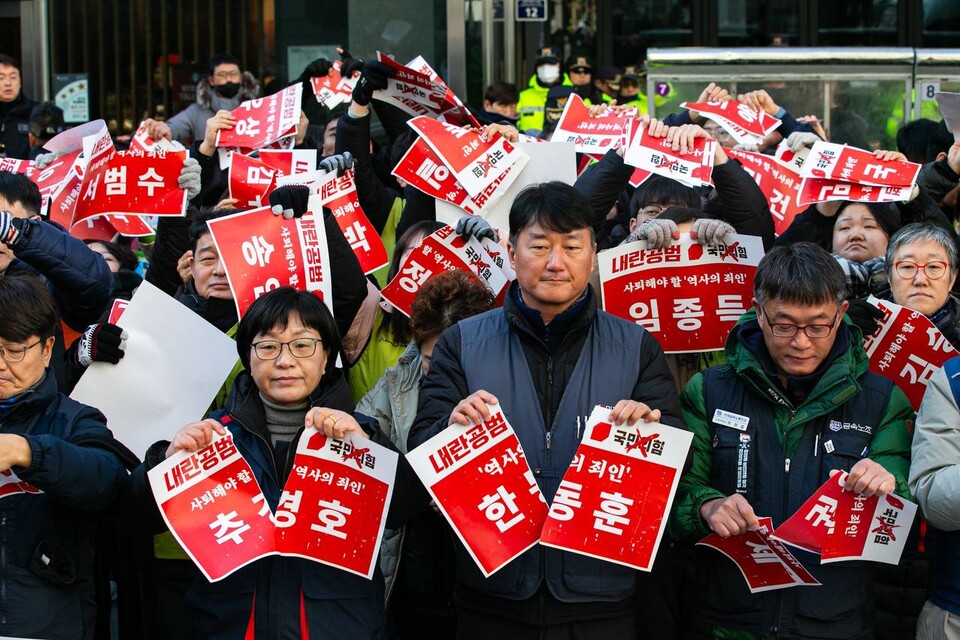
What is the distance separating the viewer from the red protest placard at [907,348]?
14.7 ft

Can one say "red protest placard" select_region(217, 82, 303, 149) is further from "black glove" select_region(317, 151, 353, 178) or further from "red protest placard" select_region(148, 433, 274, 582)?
"red protest placard" select_region(148, 433, 274, 582)

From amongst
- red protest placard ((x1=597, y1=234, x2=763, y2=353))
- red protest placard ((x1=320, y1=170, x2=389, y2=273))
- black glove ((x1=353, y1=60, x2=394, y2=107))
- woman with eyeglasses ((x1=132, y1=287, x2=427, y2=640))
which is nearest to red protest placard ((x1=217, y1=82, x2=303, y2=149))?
black glove ((x1=353, y1=60, x2=394, y2=107))

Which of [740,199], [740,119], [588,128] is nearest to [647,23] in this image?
[740,119]

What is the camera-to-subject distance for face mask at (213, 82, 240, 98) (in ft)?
29.6

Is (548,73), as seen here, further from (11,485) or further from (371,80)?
(11,485)

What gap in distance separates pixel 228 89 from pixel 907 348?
19.2 feet

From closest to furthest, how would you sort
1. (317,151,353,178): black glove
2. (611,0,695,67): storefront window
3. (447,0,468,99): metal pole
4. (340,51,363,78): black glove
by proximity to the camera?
(317,151,353,178): black glove < (340,51,363,78): black glove < (447,0,468,99): metal pole < (611,0,695,67): storefront window

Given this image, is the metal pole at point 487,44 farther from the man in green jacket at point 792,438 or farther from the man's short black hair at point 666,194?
the man in green jacket at point 792,438

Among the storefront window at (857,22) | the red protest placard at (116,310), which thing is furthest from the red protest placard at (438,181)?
the storefront window at (857,22)

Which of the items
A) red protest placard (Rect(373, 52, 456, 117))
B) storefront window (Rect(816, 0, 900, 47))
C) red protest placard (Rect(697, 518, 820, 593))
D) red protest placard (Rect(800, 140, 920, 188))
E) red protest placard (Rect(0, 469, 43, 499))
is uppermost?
storefront window (Rect(816, 0, 900, 47))

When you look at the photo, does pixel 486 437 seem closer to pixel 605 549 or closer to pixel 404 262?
pixel 605 549

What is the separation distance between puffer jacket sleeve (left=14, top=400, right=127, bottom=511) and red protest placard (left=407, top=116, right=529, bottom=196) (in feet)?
7.22

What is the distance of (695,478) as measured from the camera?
3.93 m

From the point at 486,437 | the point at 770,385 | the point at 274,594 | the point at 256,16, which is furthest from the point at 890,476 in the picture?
the point at 256,16
